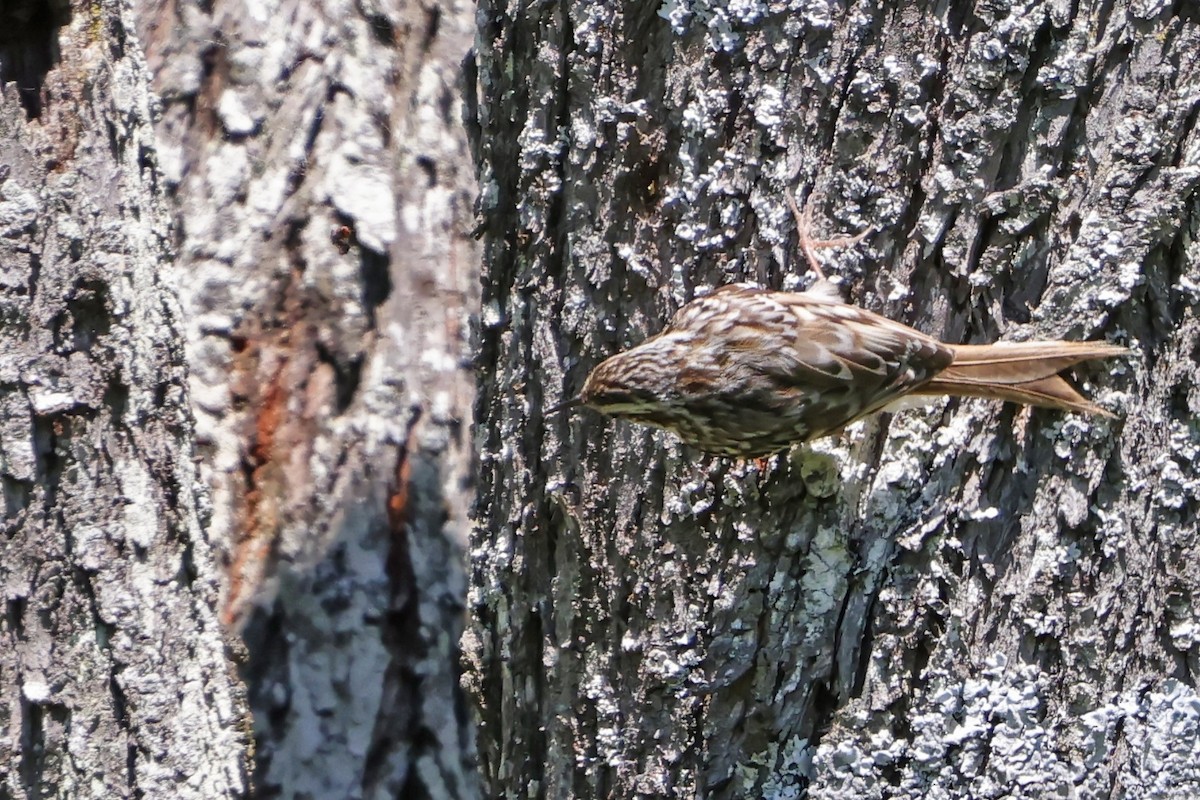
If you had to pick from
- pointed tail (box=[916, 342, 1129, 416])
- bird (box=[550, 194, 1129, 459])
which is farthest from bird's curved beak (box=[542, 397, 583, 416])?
pointed tail (box=[916, 342, 1129, 416])

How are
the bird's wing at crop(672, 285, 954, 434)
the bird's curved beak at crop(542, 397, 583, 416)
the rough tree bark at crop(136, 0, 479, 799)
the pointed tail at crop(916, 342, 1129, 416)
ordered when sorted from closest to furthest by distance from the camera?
the pointed tail at crop(916, 342, 1129, 416) → the bird's wing at crop(672, 285, 954, 434) → the bird's curved beak at crop(542, 397, 583, 416) → the rough tree bark at crop(136, 0, 479, 799)

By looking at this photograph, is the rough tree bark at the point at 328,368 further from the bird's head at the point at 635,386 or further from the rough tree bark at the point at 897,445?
the bird's head at the point at 635,386

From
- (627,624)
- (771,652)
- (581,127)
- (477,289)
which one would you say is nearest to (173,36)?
(477,289)

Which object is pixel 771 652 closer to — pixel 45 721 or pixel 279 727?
pixel 45 721

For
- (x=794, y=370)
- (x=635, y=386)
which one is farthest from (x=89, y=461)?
(x=794, y=370)

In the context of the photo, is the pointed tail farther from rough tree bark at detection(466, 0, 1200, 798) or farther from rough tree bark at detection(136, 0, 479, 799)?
rough tree bark at detection(136, 0, 479, 799)

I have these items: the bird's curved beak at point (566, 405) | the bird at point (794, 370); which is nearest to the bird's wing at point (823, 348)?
the bird at point (794, 370)
